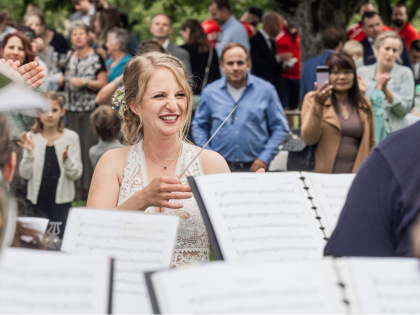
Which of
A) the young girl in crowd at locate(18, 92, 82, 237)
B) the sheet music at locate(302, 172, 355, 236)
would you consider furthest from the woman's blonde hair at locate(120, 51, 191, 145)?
the young girl in crowd at locate(18, 92, 82, 237)

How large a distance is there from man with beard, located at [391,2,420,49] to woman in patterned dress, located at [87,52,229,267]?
950 cm

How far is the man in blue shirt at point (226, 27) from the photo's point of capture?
942 cm

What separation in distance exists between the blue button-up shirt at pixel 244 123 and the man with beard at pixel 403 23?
6.48 metres

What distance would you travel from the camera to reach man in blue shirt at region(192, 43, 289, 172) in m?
6.61

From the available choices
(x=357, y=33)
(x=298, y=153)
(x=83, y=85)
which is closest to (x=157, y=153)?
(x=298, y=153)

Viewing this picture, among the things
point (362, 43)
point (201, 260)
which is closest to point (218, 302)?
point (201, 260)

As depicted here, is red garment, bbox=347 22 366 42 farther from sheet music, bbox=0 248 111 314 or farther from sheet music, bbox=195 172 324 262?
sheet music, bbox=0 248 111 314

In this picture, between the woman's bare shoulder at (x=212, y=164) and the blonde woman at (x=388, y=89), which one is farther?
the blonde woman at (x=388, y=89)

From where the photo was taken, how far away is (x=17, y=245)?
195 centimetres

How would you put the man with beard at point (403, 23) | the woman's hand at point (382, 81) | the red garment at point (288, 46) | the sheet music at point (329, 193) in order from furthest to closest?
the man with beard at point (403, 23) < the red garment at point (288, 46) < the woman's hand at point (382, 81) < the sheet music at point (329, 193)

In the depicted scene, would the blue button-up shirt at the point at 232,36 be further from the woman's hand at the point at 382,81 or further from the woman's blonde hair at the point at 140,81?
the woman's blonde hair at the point at 140,81

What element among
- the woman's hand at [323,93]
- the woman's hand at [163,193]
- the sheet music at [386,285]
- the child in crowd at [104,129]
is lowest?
the child in crowd at [104,129]

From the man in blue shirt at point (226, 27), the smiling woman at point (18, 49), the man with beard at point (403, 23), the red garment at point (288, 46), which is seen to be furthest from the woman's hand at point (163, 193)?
the man with beard at point (403, 23)

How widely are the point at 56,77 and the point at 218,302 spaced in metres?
7.48
